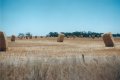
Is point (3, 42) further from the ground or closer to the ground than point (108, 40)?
further from the ground

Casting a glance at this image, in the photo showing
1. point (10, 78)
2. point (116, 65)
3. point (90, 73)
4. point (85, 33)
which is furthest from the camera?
point (85, 33)

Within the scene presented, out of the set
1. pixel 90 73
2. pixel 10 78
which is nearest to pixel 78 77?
pixel 90 73

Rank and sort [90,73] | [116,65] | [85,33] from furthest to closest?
[85,33]
[116,65]
[90,73]

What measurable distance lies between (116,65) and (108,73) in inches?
23.2

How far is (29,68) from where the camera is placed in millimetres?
9352

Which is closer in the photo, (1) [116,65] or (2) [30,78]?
(2) [30,78]

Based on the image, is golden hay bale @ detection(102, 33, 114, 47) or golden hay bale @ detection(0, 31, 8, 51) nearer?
golden hay bale @ detection(0, 31, 8, 51)

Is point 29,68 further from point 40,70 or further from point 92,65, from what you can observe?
point 92,65

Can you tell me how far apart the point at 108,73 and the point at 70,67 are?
1105 mm

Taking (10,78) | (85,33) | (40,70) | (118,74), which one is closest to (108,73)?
(118,74)

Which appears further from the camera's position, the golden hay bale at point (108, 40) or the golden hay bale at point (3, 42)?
the golden hay bale at point (108, 40)

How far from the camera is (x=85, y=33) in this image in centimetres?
10956

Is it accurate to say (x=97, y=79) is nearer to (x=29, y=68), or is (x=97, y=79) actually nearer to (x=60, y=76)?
(x=60, y=76)

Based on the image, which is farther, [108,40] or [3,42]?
[108,40]
